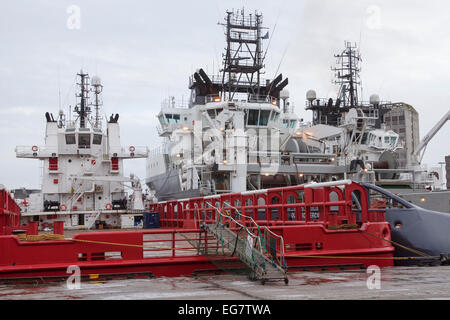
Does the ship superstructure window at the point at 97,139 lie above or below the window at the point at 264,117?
below

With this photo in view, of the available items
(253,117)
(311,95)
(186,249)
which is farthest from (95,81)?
(186,249)

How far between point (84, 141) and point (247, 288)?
29.4 meters

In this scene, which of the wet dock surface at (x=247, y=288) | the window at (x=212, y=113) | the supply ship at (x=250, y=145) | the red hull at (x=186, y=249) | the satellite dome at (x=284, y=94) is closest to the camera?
the wet dock surface at (x=247, y=288)

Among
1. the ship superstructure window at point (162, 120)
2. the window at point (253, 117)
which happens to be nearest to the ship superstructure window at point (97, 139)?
the ship superstructure window at point (162, 120)

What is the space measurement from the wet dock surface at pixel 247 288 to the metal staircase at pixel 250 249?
258 mm

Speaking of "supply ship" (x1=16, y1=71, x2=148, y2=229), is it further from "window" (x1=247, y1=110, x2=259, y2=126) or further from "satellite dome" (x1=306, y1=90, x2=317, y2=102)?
"satellite dome" (x1=306, y1=90, x2=317, y2=102)

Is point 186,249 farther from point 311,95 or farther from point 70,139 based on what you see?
point 311,95

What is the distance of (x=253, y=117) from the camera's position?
36.1 m

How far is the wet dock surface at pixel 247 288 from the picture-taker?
841 centimetres

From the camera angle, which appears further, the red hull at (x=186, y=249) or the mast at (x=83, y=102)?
the mast at (x=83, y=102)

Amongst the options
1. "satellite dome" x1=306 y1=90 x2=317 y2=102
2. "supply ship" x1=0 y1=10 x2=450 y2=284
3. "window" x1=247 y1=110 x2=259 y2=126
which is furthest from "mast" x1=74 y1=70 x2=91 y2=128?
"satellite dome" x1=306 y1=90 x2=317 y2=102

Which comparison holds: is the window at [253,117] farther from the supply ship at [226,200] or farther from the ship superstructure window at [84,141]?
the ship superstructure window at [84,141]

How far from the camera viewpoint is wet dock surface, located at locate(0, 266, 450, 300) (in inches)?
331
